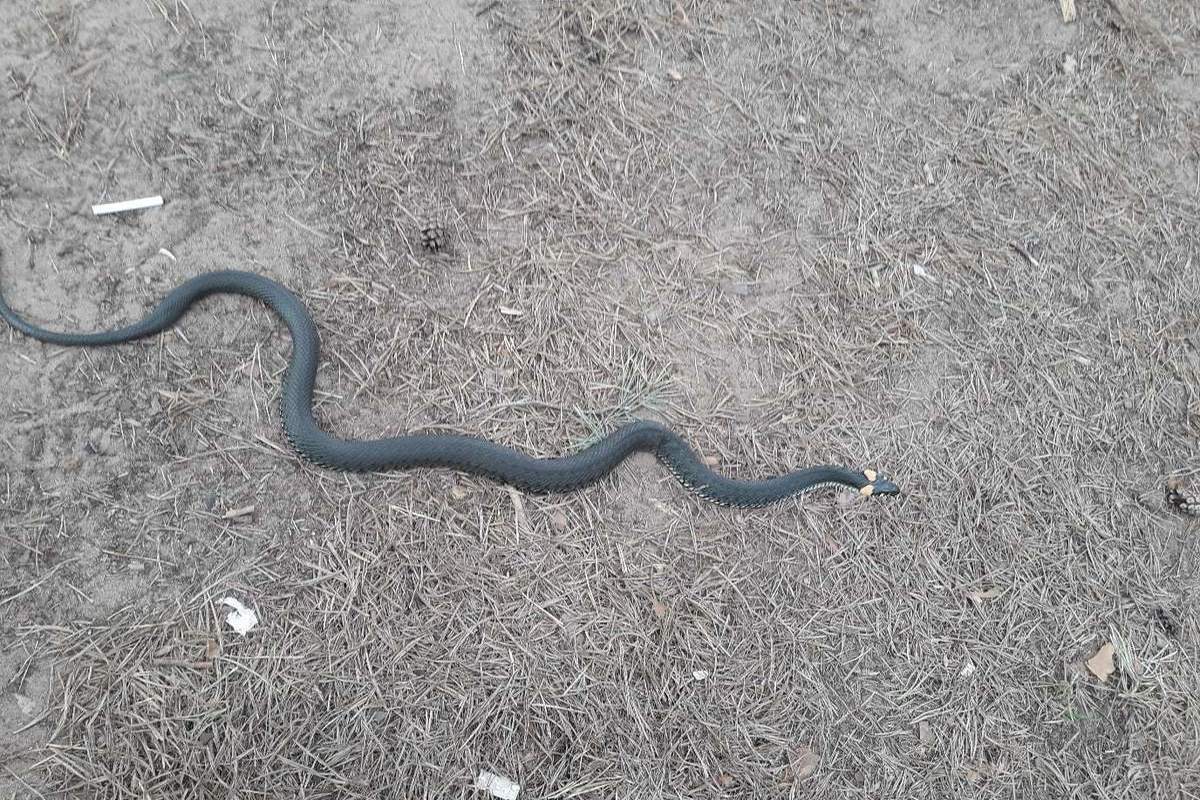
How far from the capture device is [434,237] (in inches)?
158

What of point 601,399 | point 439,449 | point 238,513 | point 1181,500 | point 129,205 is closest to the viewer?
point 238,513

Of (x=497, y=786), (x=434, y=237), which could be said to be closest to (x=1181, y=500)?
(x=497, y=786)

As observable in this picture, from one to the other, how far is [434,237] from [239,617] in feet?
7.26

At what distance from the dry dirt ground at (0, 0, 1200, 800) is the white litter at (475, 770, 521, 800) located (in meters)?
0.12

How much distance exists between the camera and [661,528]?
3783mm

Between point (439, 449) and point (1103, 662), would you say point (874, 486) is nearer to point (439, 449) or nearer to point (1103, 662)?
point (1103, 662)

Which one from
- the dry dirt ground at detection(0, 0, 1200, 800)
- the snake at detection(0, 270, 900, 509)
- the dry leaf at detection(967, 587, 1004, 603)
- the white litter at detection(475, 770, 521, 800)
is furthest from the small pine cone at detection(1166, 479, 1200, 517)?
the white litter at detection(475, 770, 521, 800)

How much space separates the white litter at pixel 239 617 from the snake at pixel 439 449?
2.44 ft

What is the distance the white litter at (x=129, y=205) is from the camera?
3.80 m

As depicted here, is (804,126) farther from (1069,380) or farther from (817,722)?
(817,722)

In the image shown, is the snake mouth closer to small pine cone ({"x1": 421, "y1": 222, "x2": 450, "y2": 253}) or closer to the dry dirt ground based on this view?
the dry dirt ground

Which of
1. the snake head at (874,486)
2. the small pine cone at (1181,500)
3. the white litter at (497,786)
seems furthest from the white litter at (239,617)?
the small pine cone at (1181,500)

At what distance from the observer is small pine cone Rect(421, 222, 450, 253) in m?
4.02

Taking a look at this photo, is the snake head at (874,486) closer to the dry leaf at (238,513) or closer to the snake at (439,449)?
the snake at (439,449)
